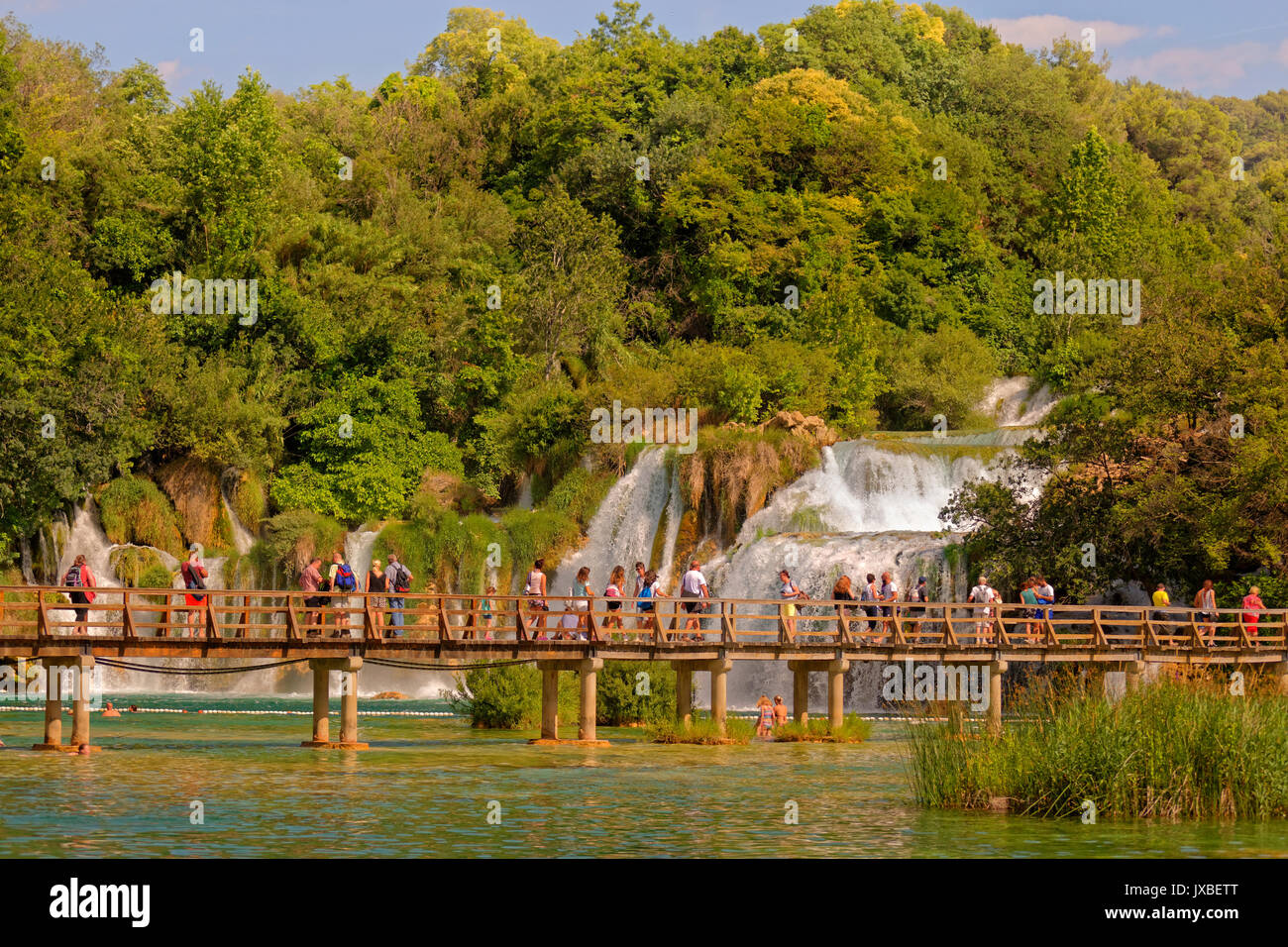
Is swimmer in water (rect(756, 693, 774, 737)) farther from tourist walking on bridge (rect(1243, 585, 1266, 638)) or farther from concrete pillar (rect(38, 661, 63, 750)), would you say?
concrete pillar (rect(38, 661, 63, 750))

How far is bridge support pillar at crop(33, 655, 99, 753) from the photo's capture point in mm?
29812

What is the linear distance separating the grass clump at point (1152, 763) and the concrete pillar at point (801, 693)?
14.0 meters

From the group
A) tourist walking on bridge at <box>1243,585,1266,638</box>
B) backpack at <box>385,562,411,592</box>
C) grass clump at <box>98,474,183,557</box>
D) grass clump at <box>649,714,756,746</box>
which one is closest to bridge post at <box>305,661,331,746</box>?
backpack at <box>385,562,411,592</box>

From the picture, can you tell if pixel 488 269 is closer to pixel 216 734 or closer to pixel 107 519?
pixel 107 519

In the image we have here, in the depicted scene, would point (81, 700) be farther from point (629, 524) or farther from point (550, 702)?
point (629, 524)

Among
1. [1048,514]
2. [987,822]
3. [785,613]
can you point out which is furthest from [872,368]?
[987,822]

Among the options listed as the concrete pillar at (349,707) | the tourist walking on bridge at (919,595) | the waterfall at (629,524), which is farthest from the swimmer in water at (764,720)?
the waterfall at (629,524)

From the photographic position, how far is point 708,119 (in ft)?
269

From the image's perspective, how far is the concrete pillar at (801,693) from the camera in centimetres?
3652

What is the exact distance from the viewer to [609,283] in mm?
71125

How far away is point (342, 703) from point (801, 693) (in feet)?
33.6

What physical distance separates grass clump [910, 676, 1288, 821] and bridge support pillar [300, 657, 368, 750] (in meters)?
13.2

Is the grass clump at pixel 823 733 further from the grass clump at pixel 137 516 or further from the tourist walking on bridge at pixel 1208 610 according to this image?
the grass clump at pixel 137 516
